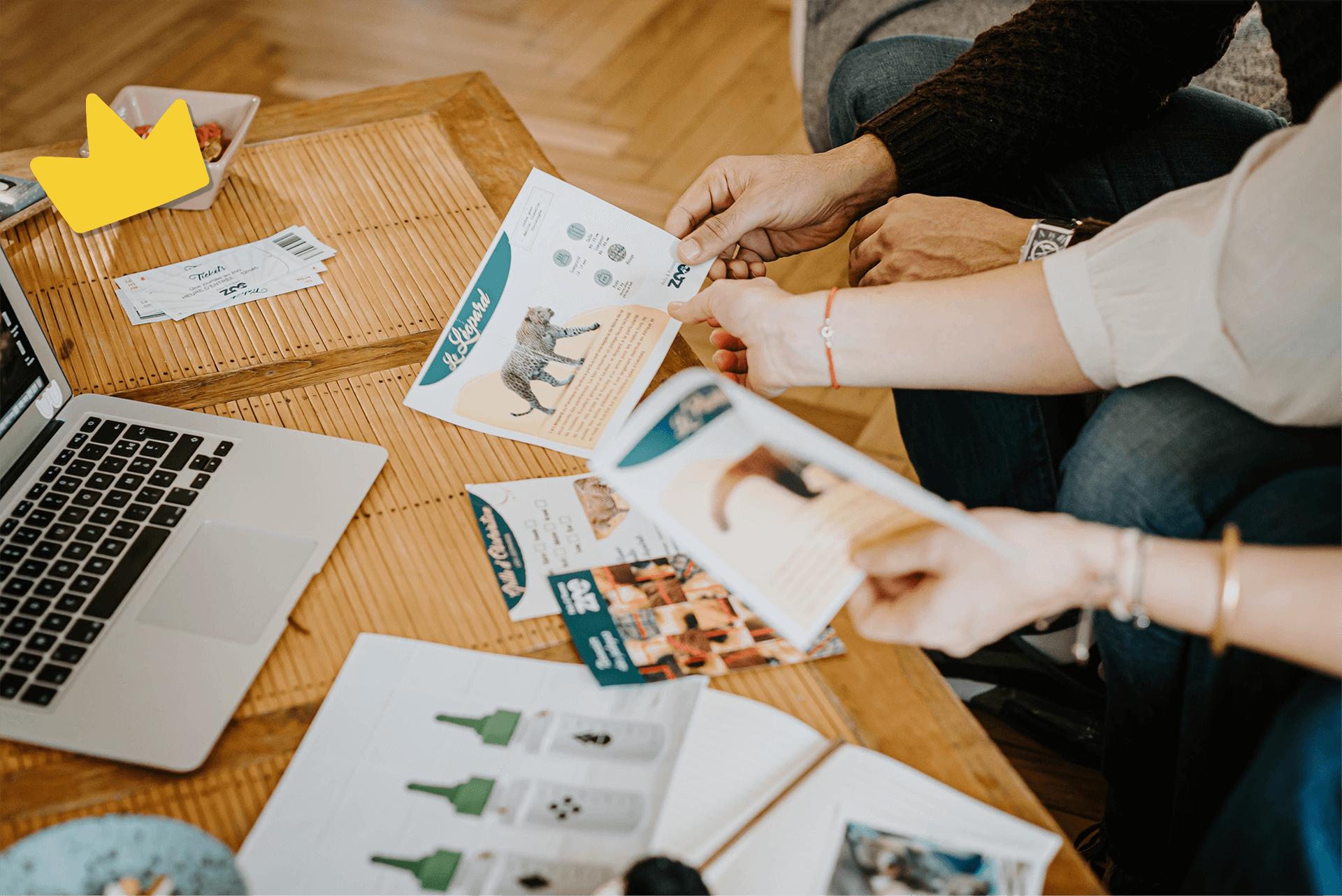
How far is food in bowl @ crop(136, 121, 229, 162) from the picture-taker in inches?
34.4

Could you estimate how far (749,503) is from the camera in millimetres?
532

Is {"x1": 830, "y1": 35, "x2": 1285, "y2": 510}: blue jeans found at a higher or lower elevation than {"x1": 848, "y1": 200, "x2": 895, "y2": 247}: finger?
lower

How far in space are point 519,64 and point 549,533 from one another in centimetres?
177

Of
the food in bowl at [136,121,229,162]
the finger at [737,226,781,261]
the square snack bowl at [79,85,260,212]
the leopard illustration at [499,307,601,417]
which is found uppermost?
the square snack bowl at [79,85,260,212]

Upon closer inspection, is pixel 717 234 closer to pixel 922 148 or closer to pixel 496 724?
pixel 922 148

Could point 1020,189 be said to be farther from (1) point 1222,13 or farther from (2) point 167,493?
(2) point 167,493

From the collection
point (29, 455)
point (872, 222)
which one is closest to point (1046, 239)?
point (872, 222)

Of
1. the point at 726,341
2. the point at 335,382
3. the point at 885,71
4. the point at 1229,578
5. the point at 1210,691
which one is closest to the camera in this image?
the point at 1229,578

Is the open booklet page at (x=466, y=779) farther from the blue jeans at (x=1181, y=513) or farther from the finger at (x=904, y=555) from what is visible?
the blue jeans at (x=1181, y=513)

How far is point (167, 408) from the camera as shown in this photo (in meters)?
0.68

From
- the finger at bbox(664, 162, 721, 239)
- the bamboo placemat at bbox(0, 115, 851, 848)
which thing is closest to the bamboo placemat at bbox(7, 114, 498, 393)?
the bamboo placemat at bbox(0, 115, 851, 848)

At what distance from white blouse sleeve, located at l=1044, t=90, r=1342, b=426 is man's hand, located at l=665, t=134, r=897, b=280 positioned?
269mm

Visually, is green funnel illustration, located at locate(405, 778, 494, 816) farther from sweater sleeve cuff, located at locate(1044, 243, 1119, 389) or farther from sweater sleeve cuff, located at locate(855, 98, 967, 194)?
sweater sleeve cuff, located at locate(855, 98, 967, 194)

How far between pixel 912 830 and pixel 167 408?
23.0 inches
